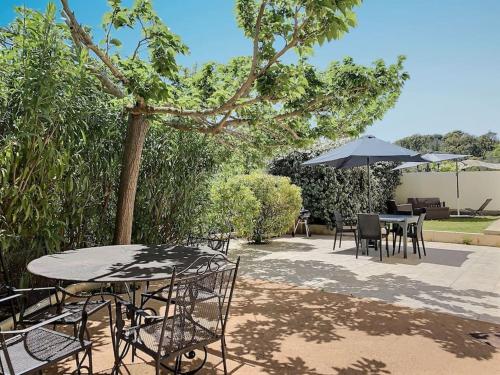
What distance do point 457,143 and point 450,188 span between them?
39717 millimetres

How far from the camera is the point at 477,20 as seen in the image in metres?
8.75

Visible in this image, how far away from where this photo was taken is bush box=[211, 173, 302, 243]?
337 inches

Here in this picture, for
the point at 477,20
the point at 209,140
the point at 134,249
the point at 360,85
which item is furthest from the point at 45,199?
the point at 477,20

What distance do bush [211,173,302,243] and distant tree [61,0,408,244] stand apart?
2.24 meters

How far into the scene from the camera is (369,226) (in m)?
6.96

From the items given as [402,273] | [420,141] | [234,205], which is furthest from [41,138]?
[420,141]

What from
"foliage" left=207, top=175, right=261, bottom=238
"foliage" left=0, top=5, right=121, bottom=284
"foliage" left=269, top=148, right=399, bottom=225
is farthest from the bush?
"foliage" left=0, top=5, right=121, bottom=284

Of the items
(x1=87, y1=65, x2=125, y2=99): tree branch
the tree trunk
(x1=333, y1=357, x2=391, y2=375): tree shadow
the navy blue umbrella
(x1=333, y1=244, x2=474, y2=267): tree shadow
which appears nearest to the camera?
(x1=333, y1=357, x2=391, y2=375): tree shadow

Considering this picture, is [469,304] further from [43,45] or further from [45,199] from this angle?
[43,45]

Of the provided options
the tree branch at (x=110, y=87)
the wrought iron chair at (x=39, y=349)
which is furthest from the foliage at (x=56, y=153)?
the wrought iron chair at (x=39, y=349)

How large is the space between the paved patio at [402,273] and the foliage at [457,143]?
116ft

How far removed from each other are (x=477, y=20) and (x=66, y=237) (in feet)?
34.0

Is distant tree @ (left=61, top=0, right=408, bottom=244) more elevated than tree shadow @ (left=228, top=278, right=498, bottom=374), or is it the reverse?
distant tree @ (left=61, top=0, right=408, bottom=244)

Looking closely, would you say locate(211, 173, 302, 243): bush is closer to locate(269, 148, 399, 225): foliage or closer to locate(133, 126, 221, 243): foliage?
locate(269, 148, 399, 225): foliage
